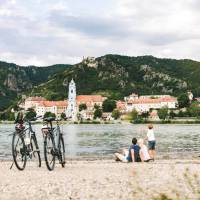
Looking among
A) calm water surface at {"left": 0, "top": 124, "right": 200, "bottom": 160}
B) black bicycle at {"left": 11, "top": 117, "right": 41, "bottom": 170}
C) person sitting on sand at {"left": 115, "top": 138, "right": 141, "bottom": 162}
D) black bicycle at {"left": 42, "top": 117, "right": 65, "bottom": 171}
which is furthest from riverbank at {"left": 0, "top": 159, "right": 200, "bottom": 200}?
calm water surface at {"left": 0, "top": 124, "right": 200, "bottom": 160}

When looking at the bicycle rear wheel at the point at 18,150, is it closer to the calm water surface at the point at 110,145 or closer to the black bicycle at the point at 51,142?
the black bicycle at the point at 51,142

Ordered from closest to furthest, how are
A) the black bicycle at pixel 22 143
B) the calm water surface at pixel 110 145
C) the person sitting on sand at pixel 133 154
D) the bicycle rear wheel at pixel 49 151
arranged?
the bicycle rear wheel at pixel 49 151, the black bicycle at pixel 22 143, the person sitting on sand at pixel 133 154, the calm water surface at pixel 110 145

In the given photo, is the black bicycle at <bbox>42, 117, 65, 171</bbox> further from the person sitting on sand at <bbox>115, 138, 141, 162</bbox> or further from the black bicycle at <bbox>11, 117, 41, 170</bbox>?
the person sitting on sand at <bbox>115, 138, 141, 162</bbox>

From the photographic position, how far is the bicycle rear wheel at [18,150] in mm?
18375

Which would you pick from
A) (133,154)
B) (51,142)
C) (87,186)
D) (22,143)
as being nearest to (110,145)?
(133,154)

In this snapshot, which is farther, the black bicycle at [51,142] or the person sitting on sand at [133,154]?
the person sitting on sand at [133,154]

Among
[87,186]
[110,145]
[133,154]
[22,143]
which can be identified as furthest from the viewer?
[110,145]

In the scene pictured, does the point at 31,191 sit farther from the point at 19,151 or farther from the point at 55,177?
the point at 19,151

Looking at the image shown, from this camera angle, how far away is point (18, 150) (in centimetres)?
1866

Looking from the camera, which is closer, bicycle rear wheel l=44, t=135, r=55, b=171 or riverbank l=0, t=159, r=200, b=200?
riverbank l=0, t=159, r=200, b=200

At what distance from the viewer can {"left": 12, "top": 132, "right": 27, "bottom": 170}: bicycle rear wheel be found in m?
18.4

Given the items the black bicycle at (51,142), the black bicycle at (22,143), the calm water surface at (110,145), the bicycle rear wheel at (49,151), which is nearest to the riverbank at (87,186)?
the bicycle rear wheel at (49,151)

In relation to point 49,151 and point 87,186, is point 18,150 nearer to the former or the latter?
point 49,151

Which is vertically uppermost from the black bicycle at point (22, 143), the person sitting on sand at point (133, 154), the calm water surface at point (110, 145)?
the black bicycle at point (22, 143)
